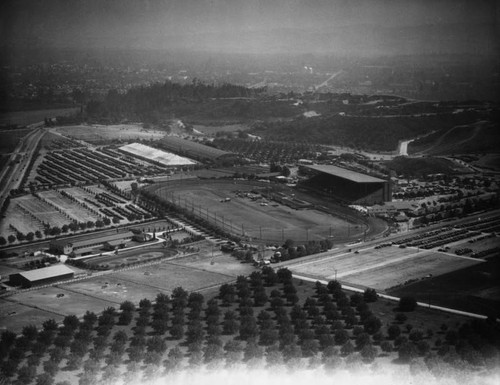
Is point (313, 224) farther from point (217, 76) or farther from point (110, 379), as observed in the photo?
point (217, 76)

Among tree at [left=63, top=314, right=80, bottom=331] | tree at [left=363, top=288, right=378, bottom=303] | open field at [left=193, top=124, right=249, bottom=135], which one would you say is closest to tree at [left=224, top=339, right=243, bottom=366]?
tree at [left=63, top=314, right=80, bottom=331]

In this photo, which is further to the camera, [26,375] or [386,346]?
[386,346]

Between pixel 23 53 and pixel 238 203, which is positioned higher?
pixel 23 53

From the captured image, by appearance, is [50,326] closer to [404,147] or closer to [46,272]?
[46,272]

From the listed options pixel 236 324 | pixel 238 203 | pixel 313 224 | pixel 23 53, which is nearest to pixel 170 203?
pixel 238 203

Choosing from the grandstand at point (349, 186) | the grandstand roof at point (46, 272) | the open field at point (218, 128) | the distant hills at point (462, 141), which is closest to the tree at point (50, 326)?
the grandstand roof at point (46, 272)

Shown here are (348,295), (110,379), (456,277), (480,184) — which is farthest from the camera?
(480,184)

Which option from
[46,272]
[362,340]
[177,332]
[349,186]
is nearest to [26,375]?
[177,332]

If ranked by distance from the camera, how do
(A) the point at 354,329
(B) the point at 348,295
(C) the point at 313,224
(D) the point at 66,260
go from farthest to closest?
(C) the point at 313,224 < (D) the point at 66,260 < (B) the point at 348,295 < (A) the point at 354,329
